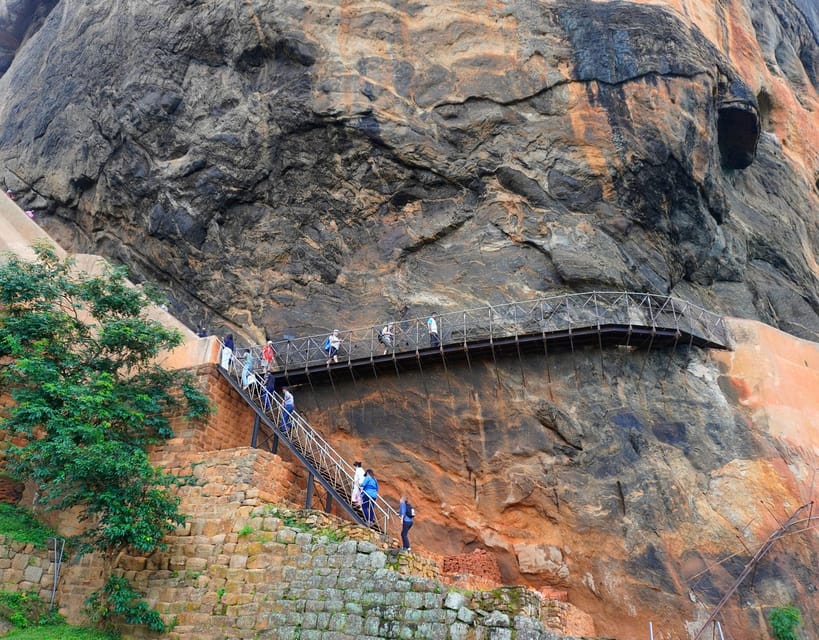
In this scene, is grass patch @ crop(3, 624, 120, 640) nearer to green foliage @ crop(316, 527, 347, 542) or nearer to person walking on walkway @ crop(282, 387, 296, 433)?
green foliage @ crop(316, 527, 347, 542)

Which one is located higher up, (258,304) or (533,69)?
(533,69)

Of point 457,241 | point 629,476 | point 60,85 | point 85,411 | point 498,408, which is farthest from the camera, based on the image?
point 60,85

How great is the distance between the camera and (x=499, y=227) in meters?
15.6

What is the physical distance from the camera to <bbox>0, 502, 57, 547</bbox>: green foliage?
11305 millimetres

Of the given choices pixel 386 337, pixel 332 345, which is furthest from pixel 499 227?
pixel 332 345

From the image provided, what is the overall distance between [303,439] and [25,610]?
16.9 feet

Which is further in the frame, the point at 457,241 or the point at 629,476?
the point at 457,241

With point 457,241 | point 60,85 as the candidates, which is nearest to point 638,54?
point 457,241

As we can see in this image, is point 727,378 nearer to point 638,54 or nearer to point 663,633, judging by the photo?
point 663,633

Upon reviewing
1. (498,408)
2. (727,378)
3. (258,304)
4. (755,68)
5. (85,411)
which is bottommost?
(85,411)

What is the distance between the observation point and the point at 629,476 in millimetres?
12727

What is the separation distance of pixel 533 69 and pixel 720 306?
663 cm

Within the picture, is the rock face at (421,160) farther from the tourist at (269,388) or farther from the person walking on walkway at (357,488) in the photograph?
the person walking on walkway at (357,488)

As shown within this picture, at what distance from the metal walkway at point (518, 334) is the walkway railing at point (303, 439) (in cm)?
101
